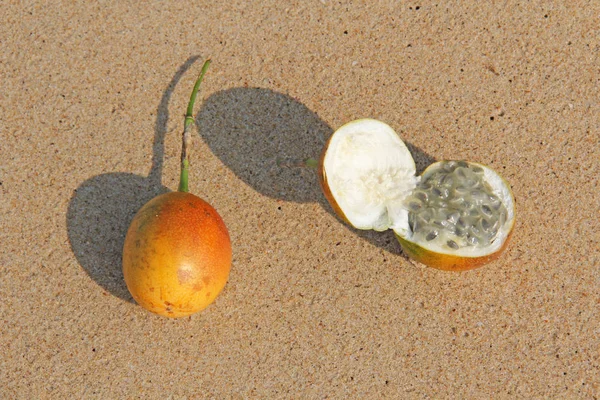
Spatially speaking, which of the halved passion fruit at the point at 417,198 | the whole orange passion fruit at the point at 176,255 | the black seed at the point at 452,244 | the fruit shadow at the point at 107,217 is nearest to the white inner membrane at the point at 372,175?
the halved passion fruit at the point at 417,198

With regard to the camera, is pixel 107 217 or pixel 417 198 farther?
pixel 107 217

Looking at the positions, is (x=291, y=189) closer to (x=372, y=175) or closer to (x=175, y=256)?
(x=372, y=175)

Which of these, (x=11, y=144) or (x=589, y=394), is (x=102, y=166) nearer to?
(x=11, y=144)

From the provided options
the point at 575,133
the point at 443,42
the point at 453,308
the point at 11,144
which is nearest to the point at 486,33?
the point at 443,42

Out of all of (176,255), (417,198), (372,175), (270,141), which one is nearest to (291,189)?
(270,141)

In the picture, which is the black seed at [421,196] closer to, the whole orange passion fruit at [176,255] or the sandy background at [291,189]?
the sandy background at [291,189]

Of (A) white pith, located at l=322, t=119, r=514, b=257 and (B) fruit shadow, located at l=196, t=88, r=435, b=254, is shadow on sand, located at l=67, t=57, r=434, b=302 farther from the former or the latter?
(A) white pith, located at l=322, t=119, r=514, b=257

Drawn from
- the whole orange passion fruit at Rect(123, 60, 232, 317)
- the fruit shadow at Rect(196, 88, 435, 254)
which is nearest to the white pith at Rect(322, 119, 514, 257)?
the fruit shadow at Rect(196, 88, 435, 254)
